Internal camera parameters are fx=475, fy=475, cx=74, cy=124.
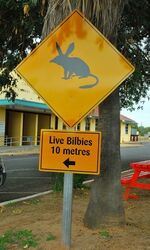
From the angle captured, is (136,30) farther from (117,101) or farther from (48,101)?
(48,101)

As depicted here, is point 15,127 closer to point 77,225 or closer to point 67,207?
point 77,225

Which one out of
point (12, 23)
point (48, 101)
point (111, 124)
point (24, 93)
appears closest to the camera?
point (48, 101)

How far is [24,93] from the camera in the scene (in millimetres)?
37344

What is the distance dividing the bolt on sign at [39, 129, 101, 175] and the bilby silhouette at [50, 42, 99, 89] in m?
0.60

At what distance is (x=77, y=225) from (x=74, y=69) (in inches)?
95.6

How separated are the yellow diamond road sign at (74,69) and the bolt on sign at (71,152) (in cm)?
20

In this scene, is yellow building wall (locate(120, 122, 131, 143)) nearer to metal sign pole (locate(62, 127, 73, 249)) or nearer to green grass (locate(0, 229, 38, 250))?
green grass (locate(0, 229, 38, 250))

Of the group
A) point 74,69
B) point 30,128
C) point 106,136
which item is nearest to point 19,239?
point 106,136

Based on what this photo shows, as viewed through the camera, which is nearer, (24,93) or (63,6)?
(63,6)

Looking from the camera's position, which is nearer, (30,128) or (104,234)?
(104,234)

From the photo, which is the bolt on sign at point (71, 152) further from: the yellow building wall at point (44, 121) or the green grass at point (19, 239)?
the yellow building wall at point (44, 121)

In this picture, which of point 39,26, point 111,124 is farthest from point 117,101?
point 39,26

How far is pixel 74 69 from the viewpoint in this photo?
18.1 feet

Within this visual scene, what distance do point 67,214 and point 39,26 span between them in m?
5.82
